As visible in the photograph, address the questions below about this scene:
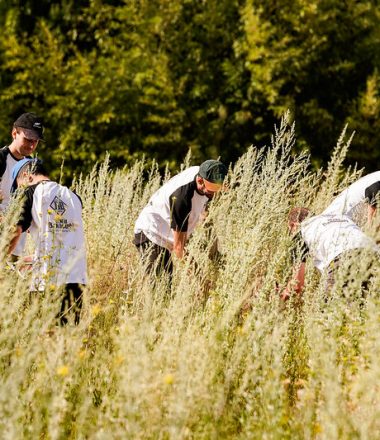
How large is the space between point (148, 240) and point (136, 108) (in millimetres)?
6132

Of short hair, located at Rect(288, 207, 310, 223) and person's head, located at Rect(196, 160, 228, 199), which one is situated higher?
person's head, located at Rect(196, 160, 228, 199)

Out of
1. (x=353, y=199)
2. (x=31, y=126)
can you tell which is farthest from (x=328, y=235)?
(x=31, y=126)

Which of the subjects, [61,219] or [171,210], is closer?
[61,219]

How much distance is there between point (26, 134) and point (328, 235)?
238cm

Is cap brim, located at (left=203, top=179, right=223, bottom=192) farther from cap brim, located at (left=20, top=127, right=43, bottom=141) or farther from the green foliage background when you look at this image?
the green foliage background

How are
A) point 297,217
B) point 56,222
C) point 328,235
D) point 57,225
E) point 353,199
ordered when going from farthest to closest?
1. point 353,199
2. point 297,217
3. point 328,235
4. point 57,225
5. point 56,222

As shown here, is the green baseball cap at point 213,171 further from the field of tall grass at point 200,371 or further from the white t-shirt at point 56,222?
the white t-shirt at point 56,222

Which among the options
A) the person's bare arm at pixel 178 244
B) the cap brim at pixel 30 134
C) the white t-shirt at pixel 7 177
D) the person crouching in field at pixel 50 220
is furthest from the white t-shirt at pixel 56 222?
the cap brim at pixel 30 134

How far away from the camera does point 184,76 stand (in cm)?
1152

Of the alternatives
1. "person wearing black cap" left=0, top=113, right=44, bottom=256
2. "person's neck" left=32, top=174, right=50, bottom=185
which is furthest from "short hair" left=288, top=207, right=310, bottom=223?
"person wearing black cap" left=0, top=113, right=44, bottom=256

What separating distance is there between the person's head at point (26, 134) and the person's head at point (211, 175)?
4.22 ft

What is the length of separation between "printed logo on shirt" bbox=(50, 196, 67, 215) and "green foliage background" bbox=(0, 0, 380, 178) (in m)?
6.75

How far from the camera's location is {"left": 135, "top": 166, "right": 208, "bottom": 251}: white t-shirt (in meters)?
5.42

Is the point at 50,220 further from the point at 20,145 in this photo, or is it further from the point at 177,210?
the point at 20,145
